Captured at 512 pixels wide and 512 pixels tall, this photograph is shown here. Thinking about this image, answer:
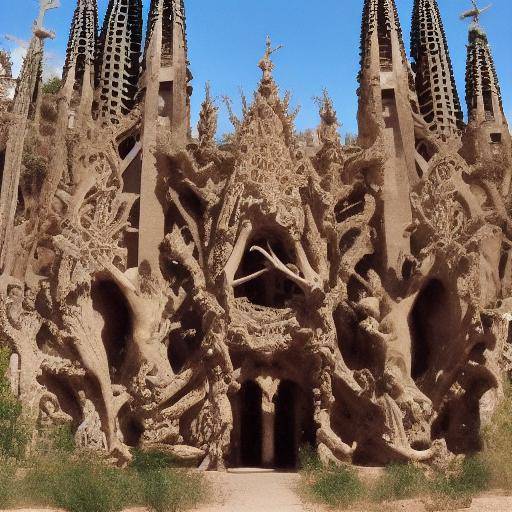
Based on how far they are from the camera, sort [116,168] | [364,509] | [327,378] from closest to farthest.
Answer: [364,509] < [327,378] < [116,168]

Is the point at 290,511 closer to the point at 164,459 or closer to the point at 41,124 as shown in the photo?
the point at 164,459

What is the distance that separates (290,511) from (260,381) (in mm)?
5827

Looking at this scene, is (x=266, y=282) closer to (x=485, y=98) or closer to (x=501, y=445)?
(x=501, y=445)

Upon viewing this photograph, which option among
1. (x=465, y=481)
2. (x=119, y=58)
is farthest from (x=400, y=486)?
(x=119, y=58)

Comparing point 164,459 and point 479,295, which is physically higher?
point 479,295

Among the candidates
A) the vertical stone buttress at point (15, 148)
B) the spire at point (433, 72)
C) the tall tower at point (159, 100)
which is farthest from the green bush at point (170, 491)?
the spire at point (433, 72)

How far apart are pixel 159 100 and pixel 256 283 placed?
639 centimetres

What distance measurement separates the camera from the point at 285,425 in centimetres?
1574

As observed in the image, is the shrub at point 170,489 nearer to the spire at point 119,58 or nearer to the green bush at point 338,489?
the green bush at point 338,489

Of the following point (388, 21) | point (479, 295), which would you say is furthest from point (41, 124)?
point (479, 295)

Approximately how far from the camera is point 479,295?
14.1m

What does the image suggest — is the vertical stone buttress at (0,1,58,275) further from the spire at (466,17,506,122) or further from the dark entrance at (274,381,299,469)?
the spire at (466,17,506,122)

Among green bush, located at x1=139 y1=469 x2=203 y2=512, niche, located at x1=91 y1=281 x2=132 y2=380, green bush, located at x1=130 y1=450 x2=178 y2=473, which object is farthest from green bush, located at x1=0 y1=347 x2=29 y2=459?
niche, located at x1=91 y1=281 x2=132 y2=380

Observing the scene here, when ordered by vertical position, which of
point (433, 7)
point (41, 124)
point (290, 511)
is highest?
point (433, 7)
